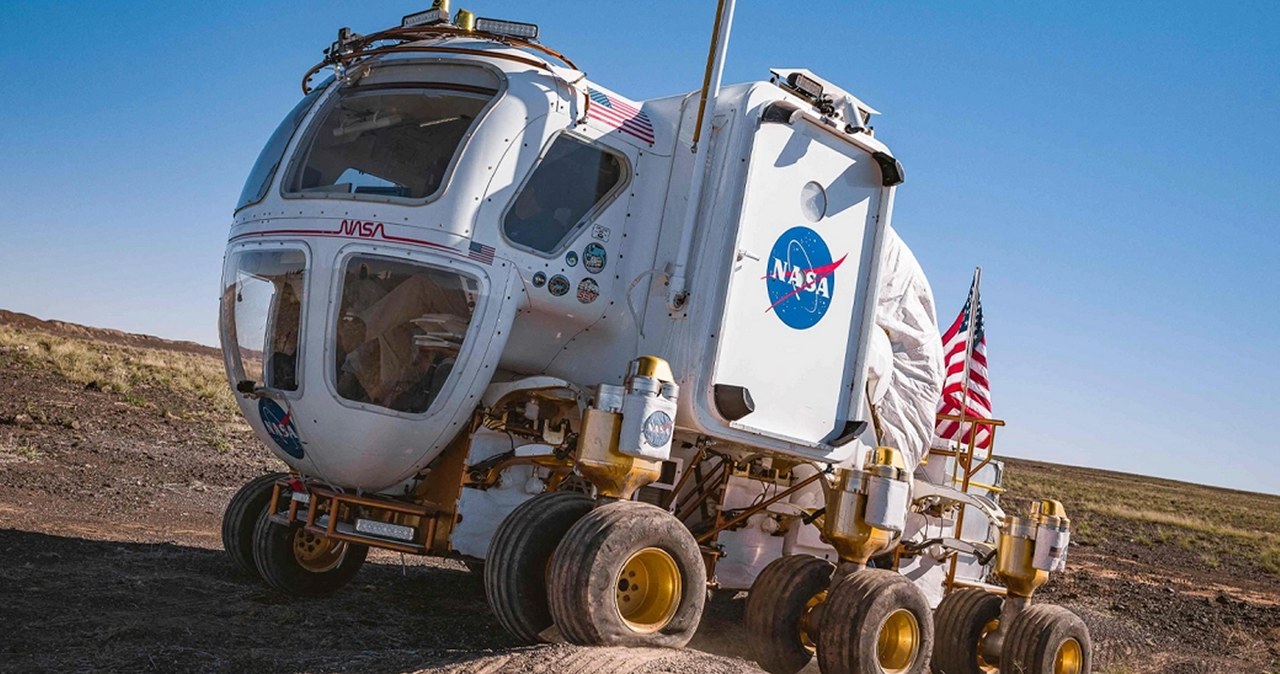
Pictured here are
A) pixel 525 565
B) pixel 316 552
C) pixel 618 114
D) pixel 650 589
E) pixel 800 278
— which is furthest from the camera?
pixel 316 552

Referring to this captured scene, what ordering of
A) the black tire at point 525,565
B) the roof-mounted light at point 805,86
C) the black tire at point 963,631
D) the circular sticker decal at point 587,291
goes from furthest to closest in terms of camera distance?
1. the black tire at point 963,631
2. the roof-mounted light at point 805,86
3. the circular sticker decal at point 587,291
4. the black tire at point 525,565

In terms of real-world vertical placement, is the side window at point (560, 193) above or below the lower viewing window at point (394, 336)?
above

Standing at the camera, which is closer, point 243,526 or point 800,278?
point 800,278

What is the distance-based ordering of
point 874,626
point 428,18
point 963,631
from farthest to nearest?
1. point 963,631
2. point 428,18
3. point 874,626

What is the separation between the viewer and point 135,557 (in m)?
9.17

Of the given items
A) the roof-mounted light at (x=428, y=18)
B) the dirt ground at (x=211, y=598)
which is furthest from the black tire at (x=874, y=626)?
the roof-mounted light at (x=428, y=18)

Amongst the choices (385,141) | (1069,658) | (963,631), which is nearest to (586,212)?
(385,141)

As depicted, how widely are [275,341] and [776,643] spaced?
3661 millimetres

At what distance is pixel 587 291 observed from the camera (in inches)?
290

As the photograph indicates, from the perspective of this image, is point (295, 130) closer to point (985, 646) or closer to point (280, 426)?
point (280, 426)

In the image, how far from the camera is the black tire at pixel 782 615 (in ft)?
24.3

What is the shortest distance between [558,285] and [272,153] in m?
2.23

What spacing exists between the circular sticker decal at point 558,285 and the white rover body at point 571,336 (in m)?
0.02

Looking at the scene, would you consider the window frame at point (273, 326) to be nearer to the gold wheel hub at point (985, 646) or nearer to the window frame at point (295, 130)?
the window frame at point (295, 130)
